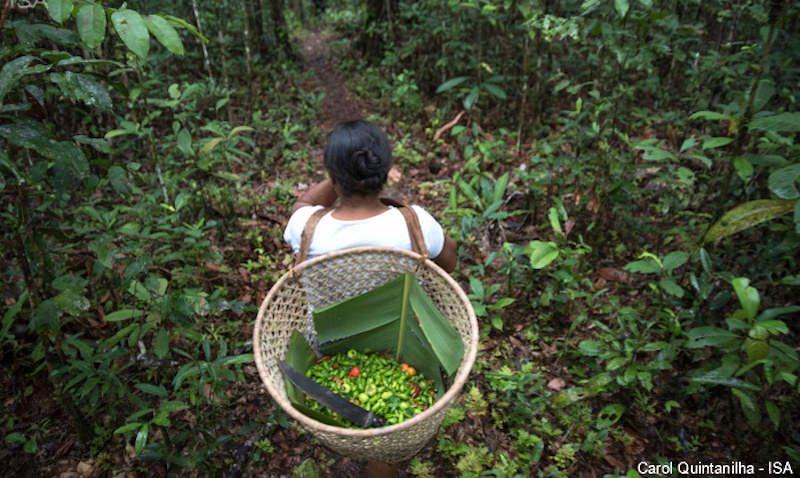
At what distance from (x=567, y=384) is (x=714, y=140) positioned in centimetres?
167

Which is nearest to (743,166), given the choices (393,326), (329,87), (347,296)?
(393,326)

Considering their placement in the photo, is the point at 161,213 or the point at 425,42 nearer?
the point at 161,213

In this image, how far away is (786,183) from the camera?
6.02ft

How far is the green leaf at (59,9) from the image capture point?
1237mm

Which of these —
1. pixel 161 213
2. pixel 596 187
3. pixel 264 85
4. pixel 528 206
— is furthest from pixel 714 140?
pixel 264 85

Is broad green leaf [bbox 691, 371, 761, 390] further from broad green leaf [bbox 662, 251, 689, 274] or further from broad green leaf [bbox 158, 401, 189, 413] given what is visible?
broad green leaf [bbox 158, 401, 189, 413]

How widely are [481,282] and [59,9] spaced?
295 centimetres

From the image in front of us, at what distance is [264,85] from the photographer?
6.71 meters

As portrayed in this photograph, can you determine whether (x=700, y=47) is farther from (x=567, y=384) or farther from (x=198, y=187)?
(x=198, y=187)

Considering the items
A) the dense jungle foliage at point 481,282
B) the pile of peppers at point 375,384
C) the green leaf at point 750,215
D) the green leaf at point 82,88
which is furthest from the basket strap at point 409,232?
the green leaf at point 750,215

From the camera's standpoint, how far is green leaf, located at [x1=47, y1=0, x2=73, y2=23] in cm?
124

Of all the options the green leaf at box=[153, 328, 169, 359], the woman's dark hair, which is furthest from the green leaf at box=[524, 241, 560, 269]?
the green leaf at box=[153, 328, 169, 359]

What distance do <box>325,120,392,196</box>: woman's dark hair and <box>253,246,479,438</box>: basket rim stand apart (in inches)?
11.3

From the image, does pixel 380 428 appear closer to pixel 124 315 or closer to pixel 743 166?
pixel 124 315
